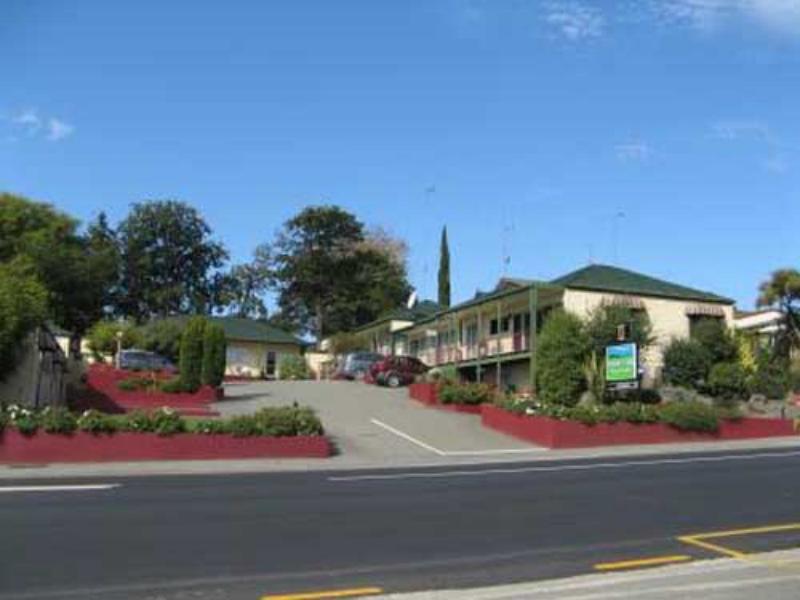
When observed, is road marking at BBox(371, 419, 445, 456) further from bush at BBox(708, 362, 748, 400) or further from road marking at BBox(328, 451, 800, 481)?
bush at BBox(708, 362, 748, 400)

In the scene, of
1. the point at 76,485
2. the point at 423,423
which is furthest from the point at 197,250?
the point at 76,485

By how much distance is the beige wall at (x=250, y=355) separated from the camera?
75.6 m

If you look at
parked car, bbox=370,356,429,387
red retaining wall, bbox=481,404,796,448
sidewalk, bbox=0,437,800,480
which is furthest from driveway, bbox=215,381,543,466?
parked car, bbox=370,356,429,387

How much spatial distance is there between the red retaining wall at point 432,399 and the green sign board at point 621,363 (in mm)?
5973

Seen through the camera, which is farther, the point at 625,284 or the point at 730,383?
the point at 625,284

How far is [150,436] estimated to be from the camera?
24.8m

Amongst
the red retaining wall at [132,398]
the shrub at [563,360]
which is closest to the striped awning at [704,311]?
the shrub at [563,360]

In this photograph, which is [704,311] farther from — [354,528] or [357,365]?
[354,528]

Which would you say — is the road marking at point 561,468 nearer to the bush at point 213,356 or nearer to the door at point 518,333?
the bush at point 213,356

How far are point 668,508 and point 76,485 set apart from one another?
9.14m

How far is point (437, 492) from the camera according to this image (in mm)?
17094

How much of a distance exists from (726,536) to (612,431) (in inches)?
708

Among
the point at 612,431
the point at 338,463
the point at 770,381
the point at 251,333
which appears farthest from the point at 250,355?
the point at 338,463

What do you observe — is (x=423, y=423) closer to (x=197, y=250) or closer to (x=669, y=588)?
(x=669, y=588)
